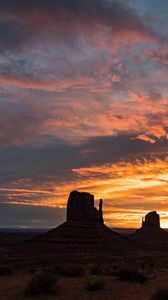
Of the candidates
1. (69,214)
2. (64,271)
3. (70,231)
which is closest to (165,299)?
(64,271)

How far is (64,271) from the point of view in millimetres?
23266

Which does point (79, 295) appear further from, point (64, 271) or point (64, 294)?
point (64, 271)

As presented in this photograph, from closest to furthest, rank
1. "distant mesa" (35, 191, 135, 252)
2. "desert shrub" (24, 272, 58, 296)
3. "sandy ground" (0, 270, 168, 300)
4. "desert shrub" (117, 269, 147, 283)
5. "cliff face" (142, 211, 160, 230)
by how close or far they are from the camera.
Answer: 1. "sandy ground" (0, 270, 168, 300)
2. "desert shrub" (24, 272, 58, 296)
3. "desert shrub" (117, 269, 147, 283)
4. "distant mesa" (35, 191, 135, 252)
5. "cliff face" (142, 211, 160, 230)

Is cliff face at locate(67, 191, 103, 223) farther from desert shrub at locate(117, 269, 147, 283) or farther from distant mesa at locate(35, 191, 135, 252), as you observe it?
desert shrub at locate(117, 269, 147, 283)

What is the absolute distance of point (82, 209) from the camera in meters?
108

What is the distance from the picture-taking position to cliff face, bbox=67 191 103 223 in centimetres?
10625

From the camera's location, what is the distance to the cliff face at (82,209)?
106 metres

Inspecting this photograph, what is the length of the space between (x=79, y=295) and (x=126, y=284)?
4.02 metres

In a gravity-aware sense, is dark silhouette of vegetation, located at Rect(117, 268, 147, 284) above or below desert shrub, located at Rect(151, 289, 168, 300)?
below

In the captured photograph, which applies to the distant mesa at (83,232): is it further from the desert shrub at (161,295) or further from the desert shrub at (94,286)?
the desert shrub at (161,295)

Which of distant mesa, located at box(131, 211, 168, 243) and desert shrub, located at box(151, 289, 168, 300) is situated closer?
desert shrub, located at box(151, 289, 168, 300)

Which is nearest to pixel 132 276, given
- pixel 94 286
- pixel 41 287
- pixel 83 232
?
pixel 94 286

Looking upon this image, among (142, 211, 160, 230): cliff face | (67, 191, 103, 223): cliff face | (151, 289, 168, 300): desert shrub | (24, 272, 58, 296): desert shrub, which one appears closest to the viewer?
(151, 289, 168, 300): desert shrub

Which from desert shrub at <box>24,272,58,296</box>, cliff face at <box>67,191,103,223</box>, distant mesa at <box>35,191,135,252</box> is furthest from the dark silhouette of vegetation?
cliff face at <box>67,191,103,223</box>
